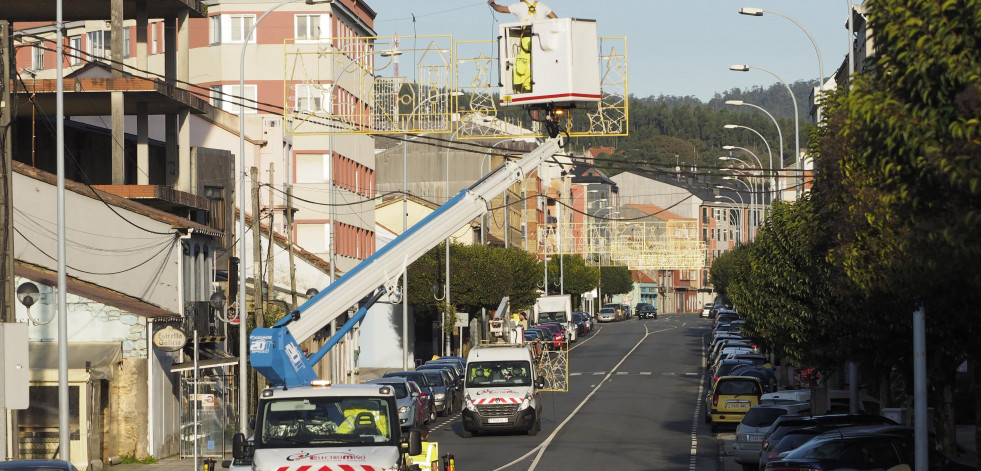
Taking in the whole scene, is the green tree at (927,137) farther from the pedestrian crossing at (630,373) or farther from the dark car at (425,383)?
the pedestrian crossing at (630,373)

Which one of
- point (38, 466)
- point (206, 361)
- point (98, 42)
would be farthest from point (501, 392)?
point (98, 42)

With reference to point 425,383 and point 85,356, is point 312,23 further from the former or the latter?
point 85,356

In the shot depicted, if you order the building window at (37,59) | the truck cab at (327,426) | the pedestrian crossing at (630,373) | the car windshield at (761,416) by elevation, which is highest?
the building window at (37,59)

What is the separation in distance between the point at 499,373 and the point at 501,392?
1.07m

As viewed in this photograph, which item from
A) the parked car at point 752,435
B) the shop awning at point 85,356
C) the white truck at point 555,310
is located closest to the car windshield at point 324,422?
the parked car at point 752,435

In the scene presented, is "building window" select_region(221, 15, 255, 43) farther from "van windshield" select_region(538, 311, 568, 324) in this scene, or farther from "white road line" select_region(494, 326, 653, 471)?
"white road line" select_region(494, 326, 653, 471)

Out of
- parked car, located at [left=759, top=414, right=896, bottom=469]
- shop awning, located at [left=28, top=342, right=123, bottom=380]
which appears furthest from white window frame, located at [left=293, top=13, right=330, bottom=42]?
parked car, located at [left=759, top=414, right=896, bottom=469]

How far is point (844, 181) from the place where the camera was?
16.9 m

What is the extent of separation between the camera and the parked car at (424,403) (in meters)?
37.2

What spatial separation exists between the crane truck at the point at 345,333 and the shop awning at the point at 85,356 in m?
7.35

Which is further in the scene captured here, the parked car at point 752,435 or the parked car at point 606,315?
the parked car at point 606,315

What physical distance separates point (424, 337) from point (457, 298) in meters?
7.29

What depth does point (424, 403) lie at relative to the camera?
3850 centimetres

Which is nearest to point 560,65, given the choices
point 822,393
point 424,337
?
point 822,393
